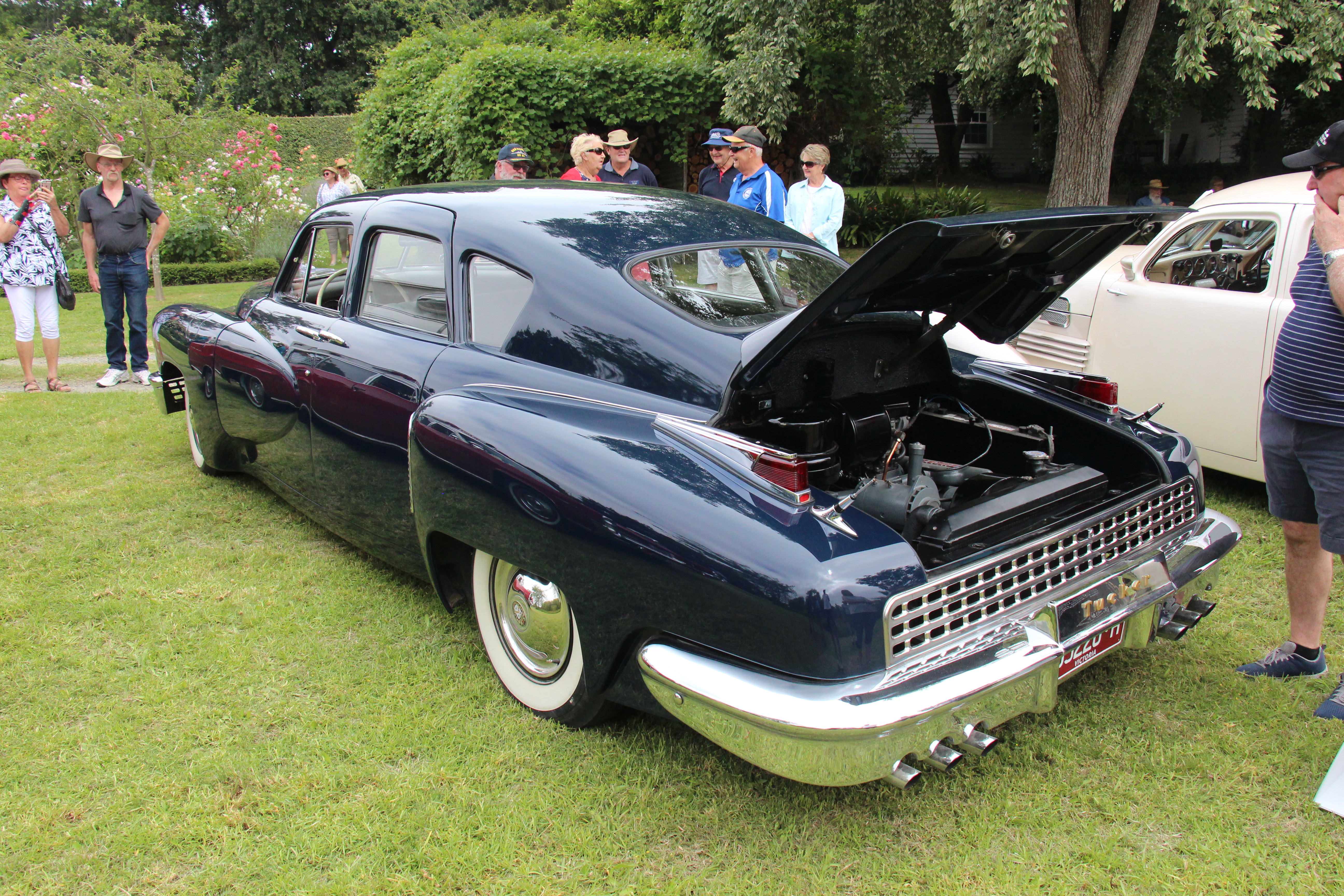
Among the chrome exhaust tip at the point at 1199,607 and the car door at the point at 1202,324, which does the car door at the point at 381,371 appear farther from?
the car door at the point at 1202,324

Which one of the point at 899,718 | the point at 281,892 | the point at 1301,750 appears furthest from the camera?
the point at 1301,750

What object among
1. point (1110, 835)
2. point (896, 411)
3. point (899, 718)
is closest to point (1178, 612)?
point (1110, 835)

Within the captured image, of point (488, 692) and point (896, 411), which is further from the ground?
point (896, 411)

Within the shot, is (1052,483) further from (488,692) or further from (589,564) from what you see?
(488,692)

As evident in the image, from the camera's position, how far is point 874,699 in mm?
2109

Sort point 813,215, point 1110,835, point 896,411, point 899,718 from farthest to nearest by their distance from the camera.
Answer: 1. point 813,215
2. point 896,411
3. point 1110,835
4. point 899,718

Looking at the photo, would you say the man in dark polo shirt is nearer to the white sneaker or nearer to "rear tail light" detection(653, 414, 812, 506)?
the white sneaker

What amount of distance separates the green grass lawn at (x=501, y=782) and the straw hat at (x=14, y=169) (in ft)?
14.8

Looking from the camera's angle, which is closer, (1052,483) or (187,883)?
(187,883)

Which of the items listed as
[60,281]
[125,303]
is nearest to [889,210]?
[125,303]

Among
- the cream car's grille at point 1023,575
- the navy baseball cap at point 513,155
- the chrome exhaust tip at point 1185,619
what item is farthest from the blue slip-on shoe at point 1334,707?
the navy baseball cap at point 513,155

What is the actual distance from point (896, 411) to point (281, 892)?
95.3 inches

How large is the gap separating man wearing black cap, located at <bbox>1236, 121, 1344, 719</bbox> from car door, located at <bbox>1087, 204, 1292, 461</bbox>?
1.78 metres

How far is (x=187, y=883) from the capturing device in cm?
228
